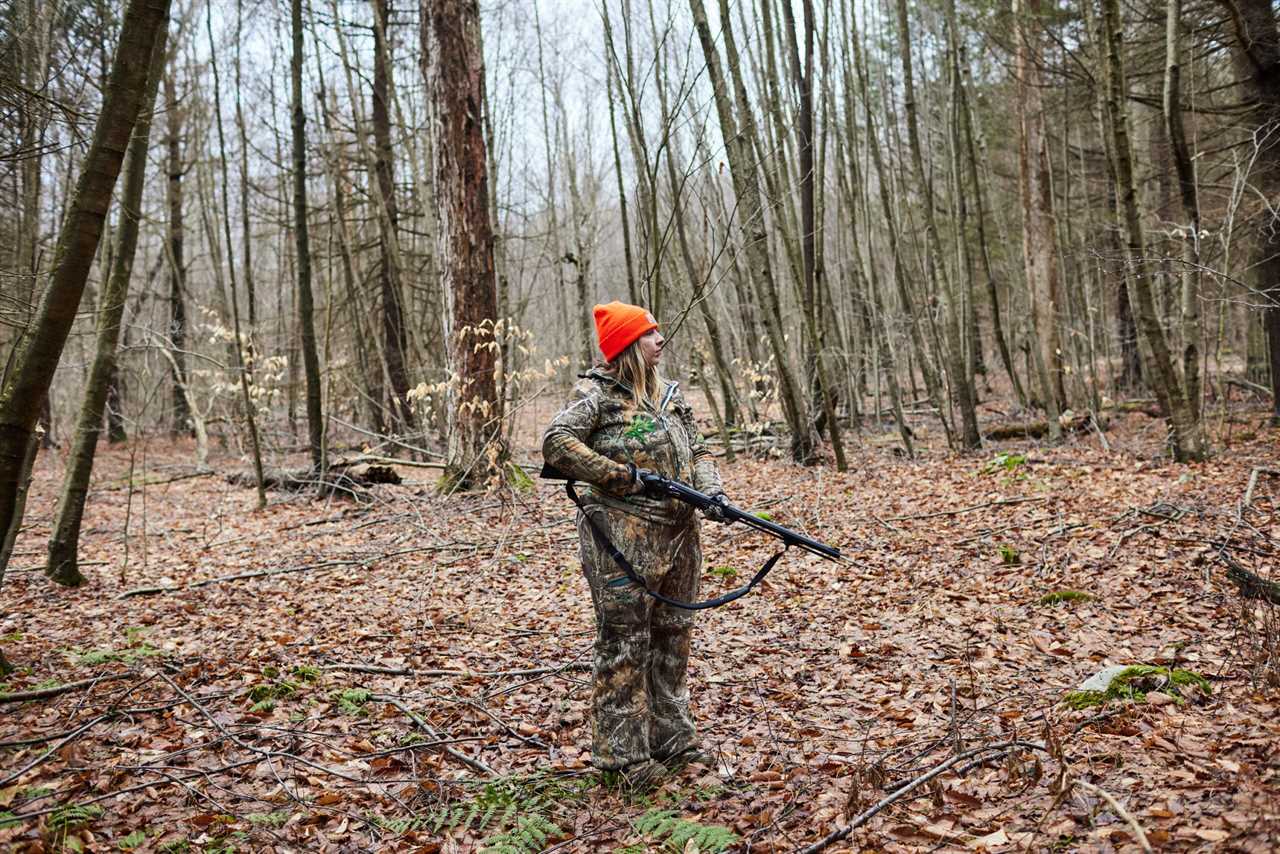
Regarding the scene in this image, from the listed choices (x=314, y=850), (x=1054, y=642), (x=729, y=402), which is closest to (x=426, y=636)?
(x=314, y=850)

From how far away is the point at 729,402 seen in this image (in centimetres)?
1614

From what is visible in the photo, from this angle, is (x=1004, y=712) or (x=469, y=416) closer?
(x=1004, y=712)

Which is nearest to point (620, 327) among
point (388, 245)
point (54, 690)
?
point (54, 690)

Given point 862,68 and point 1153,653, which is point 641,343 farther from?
point 862,68

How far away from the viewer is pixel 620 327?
370 centimetres

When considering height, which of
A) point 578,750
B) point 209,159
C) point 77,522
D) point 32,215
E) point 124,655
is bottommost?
point 578,750

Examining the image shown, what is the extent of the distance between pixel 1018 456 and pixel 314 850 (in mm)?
9552

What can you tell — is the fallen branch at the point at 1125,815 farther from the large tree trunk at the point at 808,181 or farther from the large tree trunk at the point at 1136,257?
the large tree trunk at the point at 808,181

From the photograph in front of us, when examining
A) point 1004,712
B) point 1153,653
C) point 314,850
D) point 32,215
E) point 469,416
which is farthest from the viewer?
point 469,416

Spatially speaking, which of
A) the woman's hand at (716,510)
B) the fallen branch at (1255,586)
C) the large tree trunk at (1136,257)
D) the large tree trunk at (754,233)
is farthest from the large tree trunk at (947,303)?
the woman's hand at (716,510)

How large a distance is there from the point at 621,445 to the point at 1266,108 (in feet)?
40.4

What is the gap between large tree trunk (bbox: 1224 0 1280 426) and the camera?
11.0 m

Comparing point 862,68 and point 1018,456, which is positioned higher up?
point 862,68

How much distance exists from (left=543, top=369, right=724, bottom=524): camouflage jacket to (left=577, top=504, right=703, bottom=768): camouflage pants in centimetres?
9
